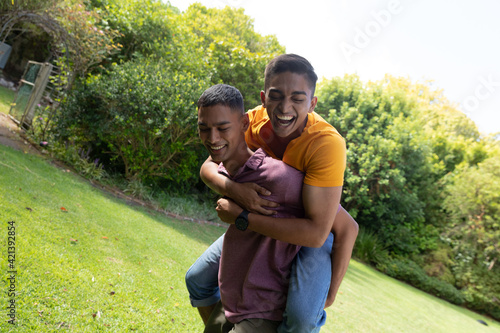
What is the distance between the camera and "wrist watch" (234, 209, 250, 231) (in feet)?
6.48

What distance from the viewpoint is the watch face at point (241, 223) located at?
197 centimetres

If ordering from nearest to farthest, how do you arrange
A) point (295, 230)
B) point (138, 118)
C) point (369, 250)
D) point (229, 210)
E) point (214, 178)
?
1. point (295, 230)
2. point (229, 210)
3. point (214, 178)
4. point (138, 118)
5. point (369, 250)

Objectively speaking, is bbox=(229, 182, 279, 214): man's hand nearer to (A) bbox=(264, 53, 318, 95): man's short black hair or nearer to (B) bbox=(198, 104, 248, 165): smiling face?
(B) bbox=(198, 104, 248, 165): smiling face

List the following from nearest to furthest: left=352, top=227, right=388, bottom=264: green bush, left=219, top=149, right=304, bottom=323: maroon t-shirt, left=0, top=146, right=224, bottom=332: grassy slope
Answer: left=219, top=149, right=304, bottom=323: maroon t-shirt → left=0, top=146, right=224, bottom=332: grassy slope → left=352, top=227, right=388, bottom=264: green bush

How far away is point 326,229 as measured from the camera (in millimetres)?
1882

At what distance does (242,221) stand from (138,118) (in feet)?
26.6

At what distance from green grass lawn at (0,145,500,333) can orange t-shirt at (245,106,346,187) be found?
2566 mm

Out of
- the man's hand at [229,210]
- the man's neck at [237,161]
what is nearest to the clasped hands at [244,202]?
the man's hand at [229,210]

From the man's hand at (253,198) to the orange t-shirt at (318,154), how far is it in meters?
0.24

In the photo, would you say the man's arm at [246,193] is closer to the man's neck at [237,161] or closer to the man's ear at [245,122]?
the man's neck at [237,161]

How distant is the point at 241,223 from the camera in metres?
1.99

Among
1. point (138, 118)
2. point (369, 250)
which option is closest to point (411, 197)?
point (369, 250)

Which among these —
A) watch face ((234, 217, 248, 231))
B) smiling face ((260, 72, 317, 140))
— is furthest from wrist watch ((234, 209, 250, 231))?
smiling face ((260, 72, 317, 140))

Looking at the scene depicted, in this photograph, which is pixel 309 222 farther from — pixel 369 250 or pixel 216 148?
pixel 369 250
